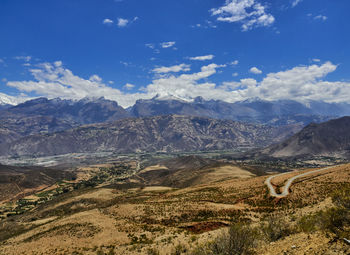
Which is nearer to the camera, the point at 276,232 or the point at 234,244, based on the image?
the point at 234,244

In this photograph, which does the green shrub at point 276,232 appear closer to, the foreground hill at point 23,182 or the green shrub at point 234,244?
the green shrub at point 234,244

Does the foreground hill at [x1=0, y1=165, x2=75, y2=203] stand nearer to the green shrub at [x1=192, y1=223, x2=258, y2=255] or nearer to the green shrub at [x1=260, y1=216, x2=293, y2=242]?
the green shrub at [x1=192, y1=223, x2=258, y2=255]

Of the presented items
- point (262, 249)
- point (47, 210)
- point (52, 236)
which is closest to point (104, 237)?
point (52, 236)

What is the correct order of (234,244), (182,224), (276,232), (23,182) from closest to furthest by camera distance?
(234,244)
(276,232)
(182,224)
(23,182)

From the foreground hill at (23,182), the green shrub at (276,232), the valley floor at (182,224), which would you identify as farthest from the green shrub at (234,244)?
the foreground hill at (23,182)

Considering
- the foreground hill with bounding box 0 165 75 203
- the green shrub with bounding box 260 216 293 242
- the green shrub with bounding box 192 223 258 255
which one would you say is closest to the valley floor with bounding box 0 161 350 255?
the green shrub with bounding box 260 216 293 242

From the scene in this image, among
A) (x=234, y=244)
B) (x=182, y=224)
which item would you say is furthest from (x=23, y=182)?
(x=234, y=244)

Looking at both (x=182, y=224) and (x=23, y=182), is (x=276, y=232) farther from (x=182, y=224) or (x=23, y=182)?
(x=23, y=182)

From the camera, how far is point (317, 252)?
1413 centimetres

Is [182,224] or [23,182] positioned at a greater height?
[182,224]

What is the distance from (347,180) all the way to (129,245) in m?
44.8

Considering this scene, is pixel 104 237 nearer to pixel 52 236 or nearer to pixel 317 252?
pixel 52 236

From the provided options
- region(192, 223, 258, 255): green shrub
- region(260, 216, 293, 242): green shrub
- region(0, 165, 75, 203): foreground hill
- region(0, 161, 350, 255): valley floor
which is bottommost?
region(0, 165, 75, 203): foreground hill

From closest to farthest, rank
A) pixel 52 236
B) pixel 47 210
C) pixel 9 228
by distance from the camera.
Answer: pixel 52 236
pixel 9 228
pixel 47 210
